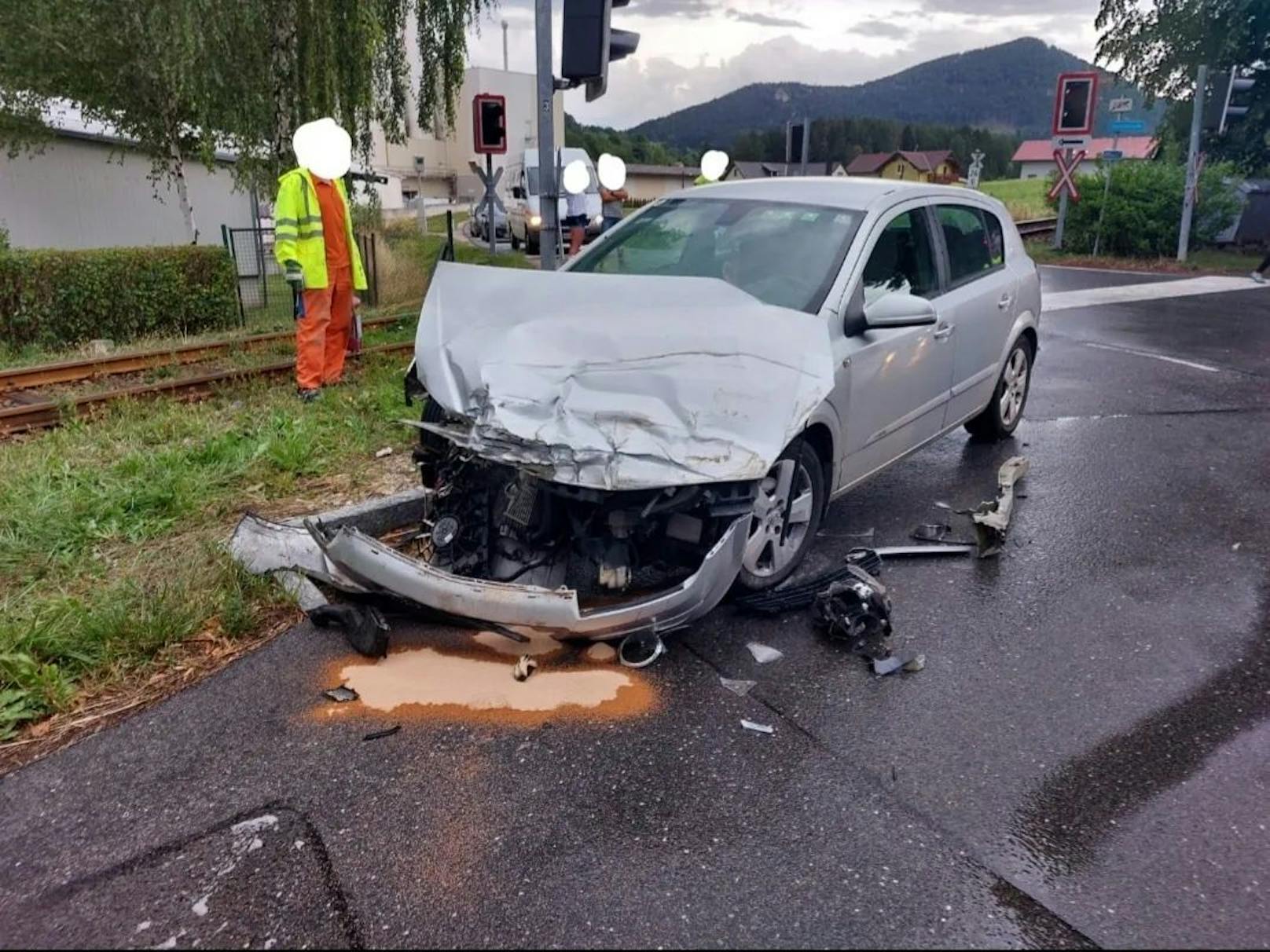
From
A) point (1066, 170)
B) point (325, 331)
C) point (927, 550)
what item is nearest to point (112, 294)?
point (325, 331)

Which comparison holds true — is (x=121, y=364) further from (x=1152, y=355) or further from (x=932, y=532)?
(x=1152, y=355)

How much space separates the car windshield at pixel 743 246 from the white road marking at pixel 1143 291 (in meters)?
9.58

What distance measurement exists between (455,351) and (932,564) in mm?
2573

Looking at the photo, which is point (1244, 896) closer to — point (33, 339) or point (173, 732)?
point (173, 732)

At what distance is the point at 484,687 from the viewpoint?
11.2 ft

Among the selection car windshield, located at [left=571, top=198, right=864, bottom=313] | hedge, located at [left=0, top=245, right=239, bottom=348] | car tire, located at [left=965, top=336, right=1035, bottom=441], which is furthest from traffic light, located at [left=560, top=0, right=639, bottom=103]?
hedge, located at [left=0, top=245, right=239, bottom=348]

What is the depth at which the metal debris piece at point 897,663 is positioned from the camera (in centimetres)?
357

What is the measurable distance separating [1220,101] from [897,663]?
17.2m

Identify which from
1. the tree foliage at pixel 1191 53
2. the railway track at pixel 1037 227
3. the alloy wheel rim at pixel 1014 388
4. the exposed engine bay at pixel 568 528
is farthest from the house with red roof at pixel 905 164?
the exposed engine bay at pixel 568 528

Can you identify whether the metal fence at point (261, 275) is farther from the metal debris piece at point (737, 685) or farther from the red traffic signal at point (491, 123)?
the metal debris piece at point (737, 685)

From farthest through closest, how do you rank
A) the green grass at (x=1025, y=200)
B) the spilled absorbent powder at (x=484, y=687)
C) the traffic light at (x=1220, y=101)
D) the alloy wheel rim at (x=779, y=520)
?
1. the green grass at (x=1025, y=200)
2. the traffic light at (x=1220, y=101)
3. the alloy wheel rim at (x=779, y=520)
4. the spilled absorbent powder at (x=484, y=687)

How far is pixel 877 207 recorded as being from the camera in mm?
4629

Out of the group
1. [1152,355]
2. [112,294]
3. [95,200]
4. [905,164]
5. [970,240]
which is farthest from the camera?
[905,164]

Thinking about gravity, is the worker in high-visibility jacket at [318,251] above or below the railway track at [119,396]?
above
